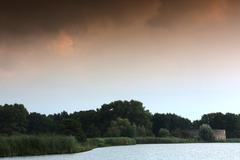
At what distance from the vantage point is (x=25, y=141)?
36.0 meters

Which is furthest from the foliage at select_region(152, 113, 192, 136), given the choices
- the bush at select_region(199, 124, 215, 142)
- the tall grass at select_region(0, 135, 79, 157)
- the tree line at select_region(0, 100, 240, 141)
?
the tall grass at select_region(0, 135, 79, 157)

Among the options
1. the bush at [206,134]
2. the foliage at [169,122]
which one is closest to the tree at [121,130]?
the bush at [206,134]

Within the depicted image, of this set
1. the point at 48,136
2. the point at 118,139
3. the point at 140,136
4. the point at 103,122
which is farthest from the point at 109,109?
the point at 48,136

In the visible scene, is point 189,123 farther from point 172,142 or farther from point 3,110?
point 3,110

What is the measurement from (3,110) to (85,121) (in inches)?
649

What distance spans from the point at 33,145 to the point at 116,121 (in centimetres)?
4184

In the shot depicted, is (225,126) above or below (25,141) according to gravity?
above

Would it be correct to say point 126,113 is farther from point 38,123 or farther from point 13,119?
point 13,119

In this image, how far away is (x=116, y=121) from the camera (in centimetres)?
7794

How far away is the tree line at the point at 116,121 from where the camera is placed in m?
75.4

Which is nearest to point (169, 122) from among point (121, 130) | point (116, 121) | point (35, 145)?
point (116, 121)

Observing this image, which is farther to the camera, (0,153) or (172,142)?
(172,142)

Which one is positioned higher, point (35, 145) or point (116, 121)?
point (116, 121)

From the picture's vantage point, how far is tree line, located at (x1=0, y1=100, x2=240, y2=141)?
75375mm
